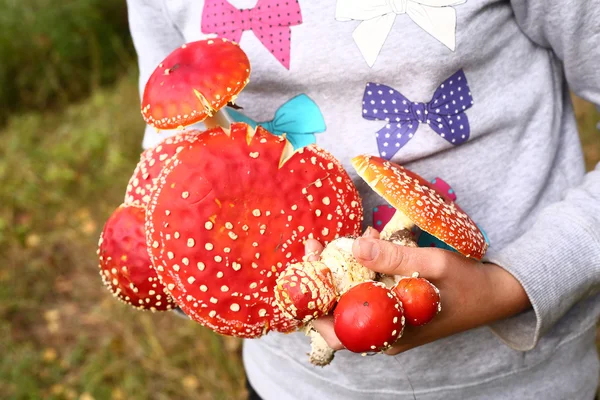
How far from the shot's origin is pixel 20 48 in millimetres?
5117

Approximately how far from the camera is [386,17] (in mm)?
863

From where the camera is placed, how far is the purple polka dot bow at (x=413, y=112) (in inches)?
35.4

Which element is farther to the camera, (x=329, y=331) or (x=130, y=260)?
(x=130, y=260)

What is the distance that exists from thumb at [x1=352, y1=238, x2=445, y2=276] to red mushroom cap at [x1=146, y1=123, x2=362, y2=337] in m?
0.10

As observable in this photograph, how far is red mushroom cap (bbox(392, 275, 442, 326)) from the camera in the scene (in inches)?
25.6

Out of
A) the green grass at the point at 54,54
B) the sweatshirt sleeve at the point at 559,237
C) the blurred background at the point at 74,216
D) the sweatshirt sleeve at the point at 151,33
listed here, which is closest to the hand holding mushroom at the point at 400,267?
the sweatshirt sleeve at the point at 559,237

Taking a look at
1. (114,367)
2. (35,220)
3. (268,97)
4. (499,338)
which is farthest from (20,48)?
(499,338)

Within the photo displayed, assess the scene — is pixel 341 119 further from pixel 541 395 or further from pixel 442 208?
pixel 541 395

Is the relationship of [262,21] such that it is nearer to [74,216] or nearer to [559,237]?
[559,237]

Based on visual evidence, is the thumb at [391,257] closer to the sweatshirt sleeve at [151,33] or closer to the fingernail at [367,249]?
the fingernail at [367,249]

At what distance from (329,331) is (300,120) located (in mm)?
381

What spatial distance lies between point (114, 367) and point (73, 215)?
4.19 ft

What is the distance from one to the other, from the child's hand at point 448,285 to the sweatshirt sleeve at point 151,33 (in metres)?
0.55

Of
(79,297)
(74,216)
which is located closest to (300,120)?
(79,297)
